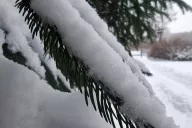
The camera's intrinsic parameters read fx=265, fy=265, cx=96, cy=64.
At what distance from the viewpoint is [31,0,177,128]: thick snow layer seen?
1.19 ft

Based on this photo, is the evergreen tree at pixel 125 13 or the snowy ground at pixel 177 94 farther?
the snowy ground at pixel 177 94

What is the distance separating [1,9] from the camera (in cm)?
112

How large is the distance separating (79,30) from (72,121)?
0.21 meters

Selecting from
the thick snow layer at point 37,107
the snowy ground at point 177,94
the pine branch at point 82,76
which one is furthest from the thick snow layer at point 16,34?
the snowy ground at point 177,94

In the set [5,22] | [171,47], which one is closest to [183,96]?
[5,22]

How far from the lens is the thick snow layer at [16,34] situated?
1.05 meters

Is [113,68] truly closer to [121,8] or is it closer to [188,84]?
[121,8]

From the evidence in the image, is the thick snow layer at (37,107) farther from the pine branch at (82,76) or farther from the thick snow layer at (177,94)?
the thick snow layer at (177,94)

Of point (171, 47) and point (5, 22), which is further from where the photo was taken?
point (171, 47)

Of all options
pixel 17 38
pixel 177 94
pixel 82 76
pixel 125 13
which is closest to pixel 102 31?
pixel 82 76

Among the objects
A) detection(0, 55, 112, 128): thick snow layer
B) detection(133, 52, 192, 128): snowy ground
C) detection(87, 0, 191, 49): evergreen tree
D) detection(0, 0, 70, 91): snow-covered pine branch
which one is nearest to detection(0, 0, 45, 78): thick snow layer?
detection(0, 0, 70, 91): snow-covered pine branch

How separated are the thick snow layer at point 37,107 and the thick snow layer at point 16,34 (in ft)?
1.46

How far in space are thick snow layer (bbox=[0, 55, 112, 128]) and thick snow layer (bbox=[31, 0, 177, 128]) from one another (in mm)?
179

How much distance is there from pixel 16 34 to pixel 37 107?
624mm
